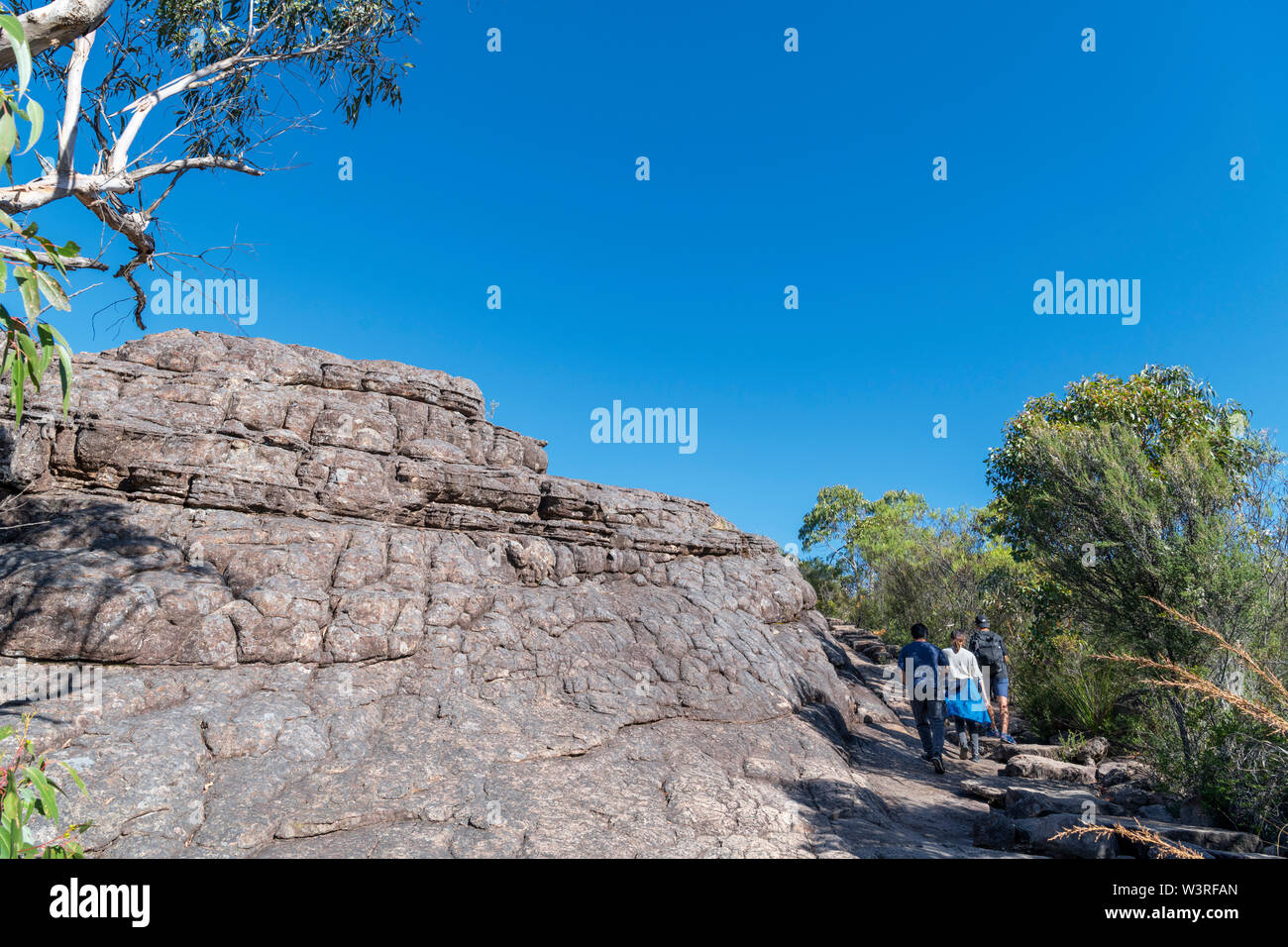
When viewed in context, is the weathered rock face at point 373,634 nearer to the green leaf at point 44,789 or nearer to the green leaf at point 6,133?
the green leaf at point 44,789

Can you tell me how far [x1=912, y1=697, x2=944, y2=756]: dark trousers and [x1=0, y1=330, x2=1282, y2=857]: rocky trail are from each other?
1.86 feet

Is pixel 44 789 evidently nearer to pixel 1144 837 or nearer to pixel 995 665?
pixel 1144 837

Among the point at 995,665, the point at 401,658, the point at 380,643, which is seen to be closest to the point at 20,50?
the point at 380,643

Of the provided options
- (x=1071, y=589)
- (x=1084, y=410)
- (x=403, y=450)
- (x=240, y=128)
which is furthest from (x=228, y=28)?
(x=1084, y=410)

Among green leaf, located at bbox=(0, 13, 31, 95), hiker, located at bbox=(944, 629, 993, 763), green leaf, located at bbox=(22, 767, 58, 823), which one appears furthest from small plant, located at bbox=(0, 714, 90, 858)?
Answer: hiker, located at bbox=(944, 629, 993, 763)

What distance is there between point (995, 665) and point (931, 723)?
8.87 ft

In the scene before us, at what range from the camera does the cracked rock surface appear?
7418mm

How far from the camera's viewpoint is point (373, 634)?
10312 millimetres

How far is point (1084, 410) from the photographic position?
18.0m

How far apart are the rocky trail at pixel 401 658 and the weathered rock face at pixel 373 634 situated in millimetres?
45

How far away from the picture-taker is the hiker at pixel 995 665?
509 inches
